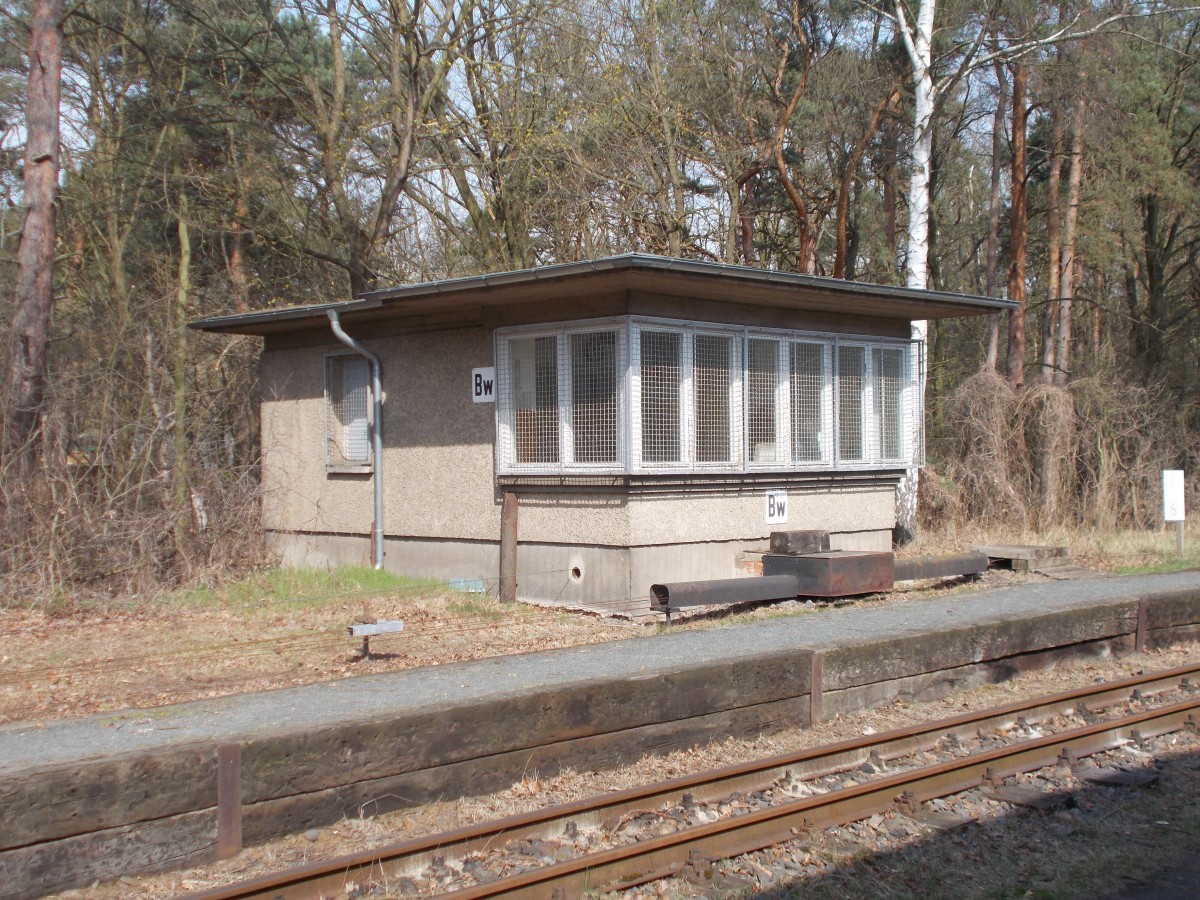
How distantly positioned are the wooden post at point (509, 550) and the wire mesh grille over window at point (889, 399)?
5023 millimetres

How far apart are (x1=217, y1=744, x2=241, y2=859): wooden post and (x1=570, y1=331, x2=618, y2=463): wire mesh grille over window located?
6963 mm

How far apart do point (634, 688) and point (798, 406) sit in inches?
293

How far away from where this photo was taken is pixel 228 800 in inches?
221

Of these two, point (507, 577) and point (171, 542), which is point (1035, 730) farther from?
point (171, 542)

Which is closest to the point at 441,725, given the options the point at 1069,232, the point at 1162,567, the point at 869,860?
the point at 869,860

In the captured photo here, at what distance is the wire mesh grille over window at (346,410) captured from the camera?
1520cm

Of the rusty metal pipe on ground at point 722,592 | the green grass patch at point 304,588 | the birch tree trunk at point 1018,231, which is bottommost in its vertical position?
the green grass patch at point 304,588

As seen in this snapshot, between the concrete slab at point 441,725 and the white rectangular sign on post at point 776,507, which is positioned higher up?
the white rectangular sign on post at point 776,507

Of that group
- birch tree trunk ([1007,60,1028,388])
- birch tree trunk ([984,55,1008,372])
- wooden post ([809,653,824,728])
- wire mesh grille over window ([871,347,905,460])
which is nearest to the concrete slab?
wooden post ([809,653,824,728])

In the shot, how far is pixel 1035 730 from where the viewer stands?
8.32m

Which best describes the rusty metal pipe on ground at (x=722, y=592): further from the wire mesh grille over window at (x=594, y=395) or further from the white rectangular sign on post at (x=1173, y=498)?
the white rectangular sign on post at (x=1173, y=498)

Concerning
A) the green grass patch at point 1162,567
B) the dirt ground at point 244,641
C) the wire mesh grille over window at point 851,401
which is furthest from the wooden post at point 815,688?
the green grass patch at point 1162,567

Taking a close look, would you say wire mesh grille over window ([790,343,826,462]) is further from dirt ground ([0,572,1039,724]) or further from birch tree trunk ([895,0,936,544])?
birch tree trunk ([895,0,936,544])

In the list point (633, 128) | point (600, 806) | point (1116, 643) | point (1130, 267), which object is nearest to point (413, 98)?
point (633, 128)
